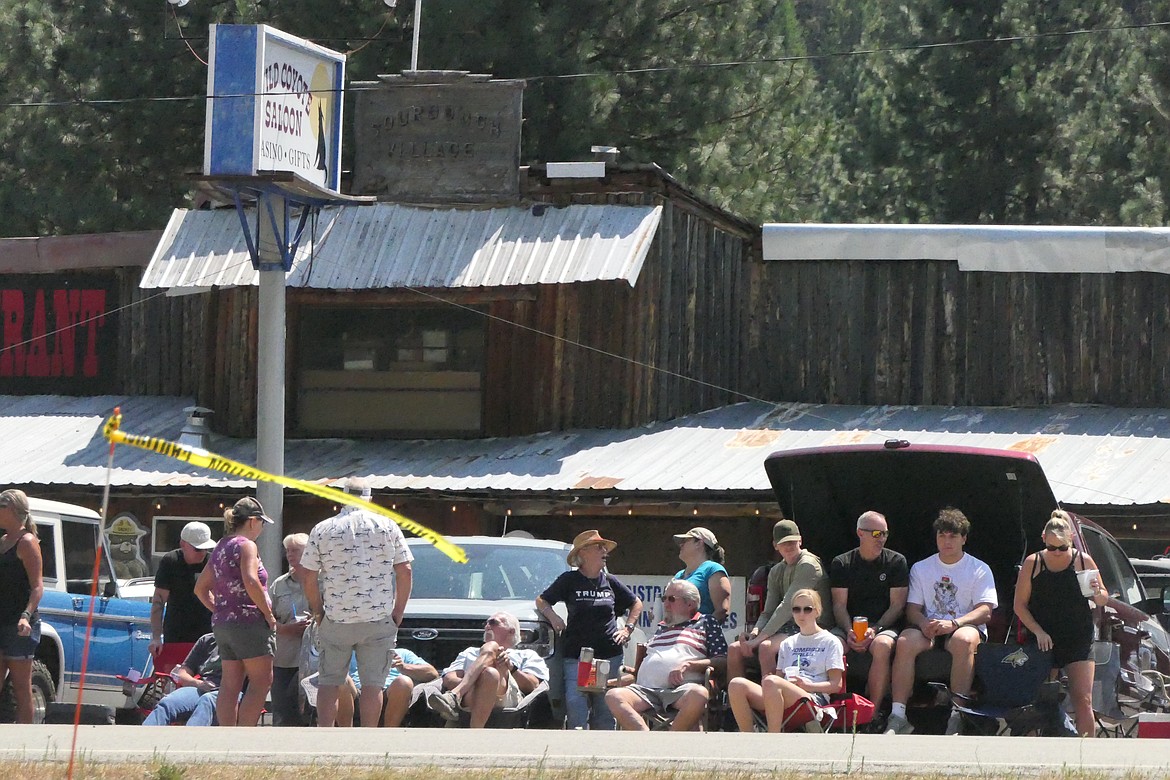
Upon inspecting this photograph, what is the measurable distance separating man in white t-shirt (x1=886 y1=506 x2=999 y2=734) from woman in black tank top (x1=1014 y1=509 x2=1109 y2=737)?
0.33 meters

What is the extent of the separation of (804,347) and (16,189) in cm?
1573

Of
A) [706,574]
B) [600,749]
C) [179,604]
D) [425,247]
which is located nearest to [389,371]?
[425,247]

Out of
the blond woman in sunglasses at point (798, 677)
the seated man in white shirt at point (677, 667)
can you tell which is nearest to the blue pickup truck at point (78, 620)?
the seated man in white shirt at point (677, 667)

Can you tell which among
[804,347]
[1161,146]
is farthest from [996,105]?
[804,347]

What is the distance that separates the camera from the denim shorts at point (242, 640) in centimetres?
1040

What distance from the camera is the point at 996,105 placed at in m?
29.4

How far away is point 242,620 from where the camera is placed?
10422 mm

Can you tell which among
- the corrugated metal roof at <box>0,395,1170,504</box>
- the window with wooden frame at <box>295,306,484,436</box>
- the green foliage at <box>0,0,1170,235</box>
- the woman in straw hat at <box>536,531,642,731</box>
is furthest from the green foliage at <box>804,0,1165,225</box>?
the woman in straw hat at <box>536,531,642,731</box>

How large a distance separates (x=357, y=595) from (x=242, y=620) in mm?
894

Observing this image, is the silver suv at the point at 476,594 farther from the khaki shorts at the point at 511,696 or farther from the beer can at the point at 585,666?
the beer can at the point at 585,666

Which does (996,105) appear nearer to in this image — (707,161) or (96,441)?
(707,161)

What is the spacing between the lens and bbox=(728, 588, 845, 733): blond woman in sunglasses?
Result: 985cm

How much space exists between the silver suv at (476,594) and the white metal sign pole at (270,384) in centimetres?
476

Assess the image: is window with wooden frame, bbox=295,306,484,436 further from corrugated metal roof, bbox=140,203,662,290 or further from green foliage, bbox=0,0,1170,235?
green foliage, bbox=0,0,1170,235
